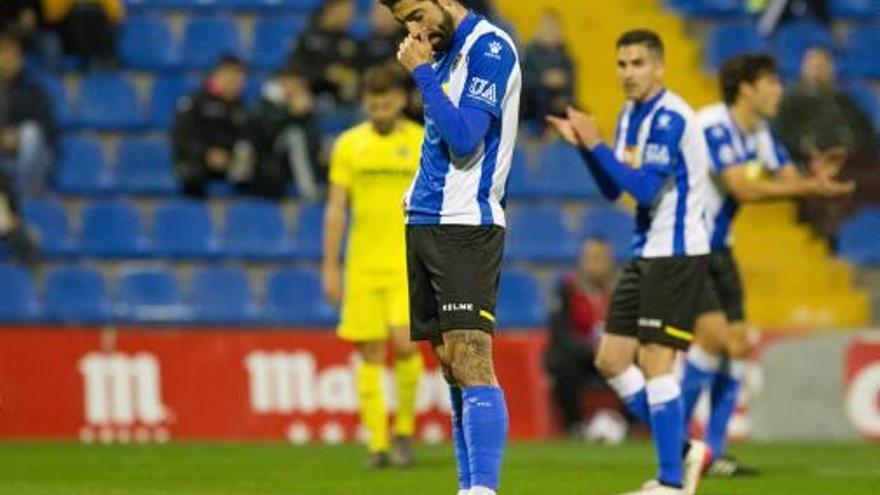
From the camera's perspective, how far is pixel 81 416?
16.2 metres

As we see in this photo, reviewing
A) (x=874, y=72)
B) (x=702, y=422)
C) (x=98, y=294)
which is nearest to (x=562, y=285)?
(x=702, y=422)

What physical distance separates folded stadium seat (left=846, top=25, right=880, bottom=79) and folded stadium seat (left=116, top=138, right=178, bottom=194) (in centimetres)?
652

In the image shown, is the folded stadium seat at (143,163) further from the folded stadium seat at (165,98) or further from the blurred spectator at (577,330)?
the blurred spectator at (577,330)

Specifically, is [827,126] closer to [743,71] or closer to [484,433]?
[743,71]

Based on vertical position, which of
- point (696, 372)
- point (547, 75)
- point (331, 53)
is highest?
point (331, 53)

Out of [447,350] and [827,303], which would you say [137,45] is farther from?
[447,350]

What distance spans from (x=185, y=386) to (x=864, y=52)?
25.5ft

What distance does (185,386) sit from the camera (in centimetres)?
1628

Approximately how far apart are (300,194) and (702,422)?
159 inches

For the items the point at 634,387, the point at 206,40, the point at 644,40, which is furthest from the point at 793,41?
the point at 634,387

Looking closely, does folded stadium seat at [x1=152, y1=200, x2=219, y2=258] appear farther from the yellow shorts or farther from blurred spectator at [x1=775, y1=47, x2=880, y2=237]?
the yellow shorts

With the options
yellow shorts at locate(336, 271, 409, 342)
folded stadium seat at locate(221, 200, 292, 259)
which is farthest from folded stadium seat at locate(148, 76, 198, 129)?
yellow shorts at locate(336, 271, 409, 342)

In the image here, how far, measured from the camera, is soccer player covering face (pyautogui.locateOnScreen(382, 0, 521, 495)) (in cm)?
873

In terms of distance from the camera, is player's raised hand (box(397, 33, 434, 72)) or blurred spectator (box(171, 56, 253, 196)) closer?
player's raised hand (box(397, 33, 434, 72))
